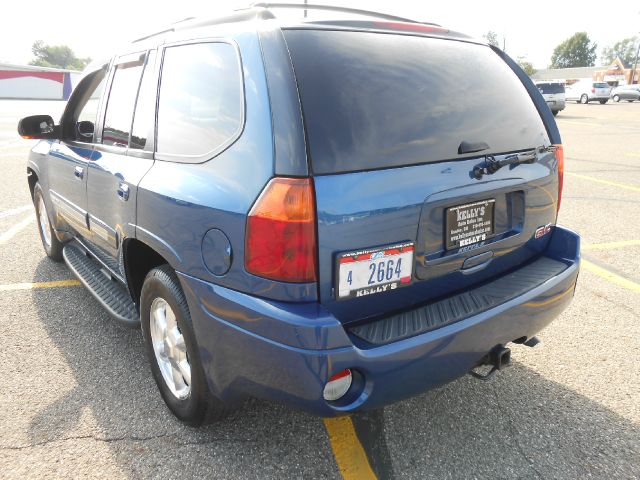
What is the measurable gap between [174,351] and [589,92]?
42.9 metres

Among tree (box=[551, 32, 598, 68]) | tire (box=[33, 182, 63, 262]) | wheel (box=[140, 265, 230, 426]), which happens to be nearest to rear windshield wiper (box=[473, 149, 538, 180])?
wheel (box=[140, 265, 230, 426])

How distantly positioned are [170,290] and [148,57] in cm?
130

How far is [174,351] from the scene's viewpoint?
2.42 meters

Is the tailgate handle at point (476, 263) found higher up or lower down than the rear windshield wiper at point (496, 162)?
lower down

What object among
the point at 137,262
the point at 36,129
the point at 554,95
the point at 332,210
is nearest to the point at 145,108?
the point at 137,262

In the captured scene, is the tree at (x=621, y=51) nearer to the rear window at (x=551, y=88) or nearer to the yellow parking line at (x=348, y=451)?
the rear window at (x=551, y=88)

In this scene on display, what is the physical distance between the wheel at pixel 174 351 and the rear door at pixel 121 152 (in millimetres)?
352

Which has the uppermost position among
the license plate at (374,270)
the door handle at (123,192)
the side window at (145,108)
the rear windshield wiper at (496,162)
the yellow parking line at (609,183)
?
the side window at (145,108)

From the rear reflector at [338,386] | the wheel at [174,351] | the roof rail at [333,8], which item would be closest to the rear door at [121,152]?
the wheel at [174,351]

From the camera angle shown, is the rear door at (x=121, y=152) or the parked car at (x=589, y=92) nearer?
the rear door at (x=121, y=152)

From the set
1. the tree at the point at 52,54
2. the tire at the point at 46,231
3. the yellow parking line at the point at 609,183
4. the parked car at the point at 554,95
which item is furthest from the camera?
the tree at the point at 52,54

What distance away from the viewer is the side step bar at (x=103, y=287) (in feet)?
9.29

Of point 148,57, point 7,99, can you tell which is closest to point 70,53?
point 7,99

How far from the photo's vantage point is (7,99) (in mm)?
32281
